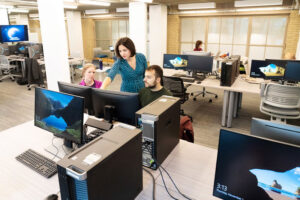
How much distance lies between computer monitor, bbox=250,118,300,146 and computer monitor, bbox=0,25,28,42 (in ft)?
29.1

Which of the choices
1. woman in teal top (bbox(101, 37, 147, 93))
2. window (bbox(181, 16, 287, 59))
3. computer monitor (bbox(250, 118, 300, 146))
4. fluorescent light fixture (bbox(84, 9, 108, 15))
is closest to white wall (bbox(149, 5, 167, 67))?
window (bbox(181, 16, 287, 59))

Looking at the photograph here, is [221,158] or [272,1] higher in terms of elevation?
[272,1]

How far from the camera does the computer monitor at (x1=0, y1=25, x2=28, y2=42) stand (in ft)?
25.1

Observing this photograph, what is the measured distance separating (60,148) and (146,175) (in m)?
0.78

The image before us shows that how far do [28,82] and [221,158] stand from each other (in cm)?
653

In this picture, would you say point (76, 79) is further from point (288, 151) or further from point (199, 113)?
point (288, 151)

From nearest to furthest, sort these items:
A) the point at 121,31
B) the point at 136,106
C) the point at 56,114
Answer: the point at 56,114, the point at 136,106, the point at 121,31

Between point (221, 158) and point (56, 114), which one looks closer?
point (221, 158)

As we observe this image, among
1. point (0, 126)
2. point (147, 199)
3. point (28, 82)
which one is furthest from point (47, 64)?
point (147, 199)

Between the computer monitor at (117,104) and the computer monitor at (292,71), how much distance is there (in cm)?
298

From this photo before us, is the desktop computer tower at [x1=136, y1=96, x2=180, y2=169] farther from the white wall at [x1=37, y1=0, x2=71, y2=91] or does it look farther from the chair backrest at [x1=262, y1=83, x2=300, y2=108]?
the white wall at [x1=37, y1=0, x2=71, y2=91]

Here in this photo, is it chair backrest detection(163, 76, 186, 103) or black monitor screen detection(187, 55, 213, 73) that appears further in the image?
black monitor screen detection(187, 55, 213, 73)

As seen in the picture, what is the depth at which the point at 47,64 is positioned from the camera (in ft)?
14.6

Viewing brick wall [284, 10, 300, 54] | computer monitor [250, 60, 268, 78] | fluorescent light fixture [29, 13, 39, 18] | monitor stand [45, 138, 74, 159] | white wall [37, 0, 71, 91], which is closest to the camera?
monitor stand [45, 138, 74, 159]
